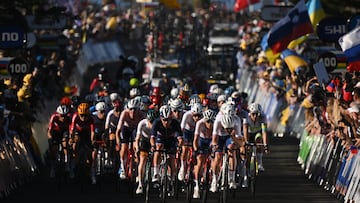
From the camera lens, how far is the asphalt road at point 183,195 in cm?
2716

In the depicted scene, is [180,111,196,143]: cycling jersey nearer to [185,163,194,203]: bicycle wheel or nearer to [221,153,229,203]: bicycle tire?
[185,163,194,203]: bicycle wheel

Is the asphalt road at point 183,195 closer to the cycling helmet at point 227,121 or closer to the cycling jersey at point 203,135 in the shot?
the cycling jersey at point 203,135

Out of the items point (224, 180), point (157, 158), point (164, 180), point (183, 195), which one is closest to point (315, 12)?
point (183, 195)

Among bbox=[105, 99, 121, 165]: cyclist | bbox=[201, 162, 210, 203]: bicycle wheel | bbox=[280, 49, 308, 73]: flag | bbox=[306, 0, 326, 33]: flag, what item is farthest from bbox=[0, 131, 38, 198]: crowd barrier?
bbox=[280, 49, 308, 73]: flag

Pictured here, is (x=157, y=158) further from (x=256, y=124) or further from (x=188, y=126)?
(x=256, y=124)

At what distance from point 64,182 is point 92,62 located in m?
40.2

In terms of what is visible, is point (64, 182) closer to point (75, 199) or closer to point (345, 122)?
point (75, 199)

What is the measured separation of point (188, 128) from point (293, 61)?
543 inches

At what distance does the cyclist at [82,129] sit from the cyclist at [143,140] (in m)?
2.32

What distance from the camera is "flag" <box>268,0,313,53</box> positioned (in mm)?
35500

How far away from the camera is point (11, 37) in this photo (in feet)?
105

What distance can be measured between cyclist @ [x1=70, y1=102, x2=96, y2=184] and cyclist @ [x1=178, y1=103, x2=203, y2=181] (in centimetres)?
235

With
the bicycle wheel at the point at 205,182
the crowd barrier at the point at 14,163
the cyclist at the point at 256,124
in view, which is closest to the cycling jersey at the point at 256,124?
the cyclist at the point at 256,124

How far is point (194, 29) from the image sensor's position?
64.4m
